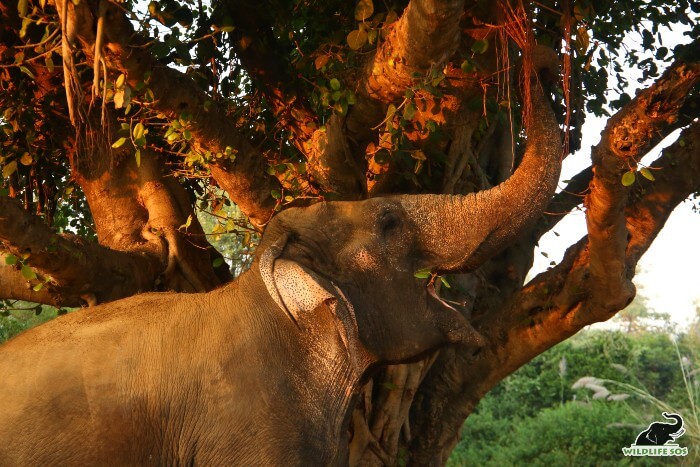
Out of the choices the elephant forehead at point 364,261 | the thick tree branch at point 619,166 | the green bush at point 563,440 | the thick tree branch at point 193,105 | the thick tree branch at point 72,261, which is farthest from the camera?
the green bush at point 563,440

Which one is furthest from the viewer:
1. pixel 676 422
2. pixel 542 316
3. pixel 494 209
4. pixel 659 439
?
pixel 659 439

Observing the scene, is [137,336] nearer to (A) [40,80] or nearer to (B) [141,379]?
(B) [141,379]

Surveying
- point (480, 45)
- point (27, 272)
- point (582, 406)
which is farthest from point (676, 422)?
point (27, 272)

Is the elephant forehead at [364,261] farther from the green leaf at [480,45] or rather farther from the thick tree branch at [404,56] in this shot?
the green leaf at [480,45]

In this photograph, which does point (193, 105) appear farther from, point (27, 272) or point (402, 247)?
point (402, 247)

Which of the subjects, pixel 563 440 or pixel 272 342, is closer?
pixel 272 342

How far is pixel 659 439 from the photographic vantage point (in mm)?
13492

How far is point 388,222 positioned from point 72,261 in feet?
5.94

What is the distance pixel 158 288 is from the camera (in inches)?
223

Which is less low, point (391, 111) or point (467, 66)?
point (467, 66)

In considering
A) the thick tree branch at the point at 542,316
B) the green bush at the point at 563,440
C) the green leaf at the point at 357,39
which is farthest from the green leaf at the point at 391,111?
the green bush at the point at 563,440

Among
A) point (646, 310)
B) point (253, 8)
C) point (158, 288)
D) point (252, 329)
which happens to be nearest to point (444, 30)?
point (252, 329)

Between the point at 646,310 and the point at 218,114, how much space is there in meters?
39.8

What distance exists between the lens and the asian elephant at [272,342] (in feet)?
Answer: 11.8
